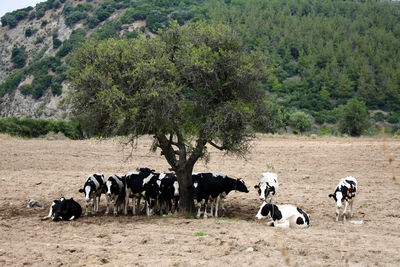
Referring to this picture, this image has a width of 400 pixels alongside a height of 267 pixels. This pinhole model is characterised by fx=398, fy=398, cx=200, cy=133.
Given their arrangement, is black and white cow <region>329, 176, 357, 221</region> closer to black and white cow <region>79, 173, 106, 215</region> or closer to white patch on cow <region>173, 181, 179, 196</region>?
white patch on cow <region>173, 181, 179, 196</region>

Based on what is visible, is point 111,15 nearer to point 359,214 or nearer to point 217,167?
point 217,167

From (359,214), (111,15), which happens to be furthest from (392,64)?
(359,214)

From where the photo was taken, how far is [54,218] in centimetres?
1342

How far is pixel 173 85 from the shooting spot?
1268 centimetres

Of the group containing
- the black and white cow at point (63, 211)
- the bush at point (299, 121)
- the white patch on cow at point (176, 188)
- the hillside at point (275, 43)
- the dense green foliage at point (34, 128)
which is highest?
the hillside at point (275, 43)

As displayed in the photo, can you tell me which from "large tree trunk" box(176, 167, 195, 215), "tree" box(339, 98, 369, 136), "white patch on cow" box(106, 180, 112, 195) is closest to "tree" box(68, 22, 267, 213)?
"large tree trunk" box(176, 167, 195, 215)

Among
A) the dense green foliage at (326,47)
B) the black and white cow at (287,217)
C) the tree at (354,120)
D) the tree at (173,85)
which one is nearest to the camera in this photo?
the black and white cow at (287,217)

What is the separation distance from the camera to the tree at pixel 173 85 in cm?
1252

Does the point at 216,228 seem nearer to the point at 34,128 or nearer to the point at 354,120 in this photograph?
the point at 34,128

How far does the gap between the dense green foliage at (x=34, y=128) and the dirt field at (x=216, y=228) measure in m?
22.4

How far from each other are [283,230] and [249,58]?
232 inches

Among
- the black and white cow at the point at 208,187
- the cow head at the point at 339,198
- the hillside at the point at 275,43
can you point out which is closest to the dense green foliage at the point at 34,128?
the hillside at the point at 275,43

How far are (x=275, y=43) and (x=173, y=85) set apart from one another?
108787mm

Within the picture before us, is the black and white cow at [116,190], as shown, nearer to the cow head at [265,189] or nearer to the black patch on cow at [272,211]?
the cow head at [265,189]
